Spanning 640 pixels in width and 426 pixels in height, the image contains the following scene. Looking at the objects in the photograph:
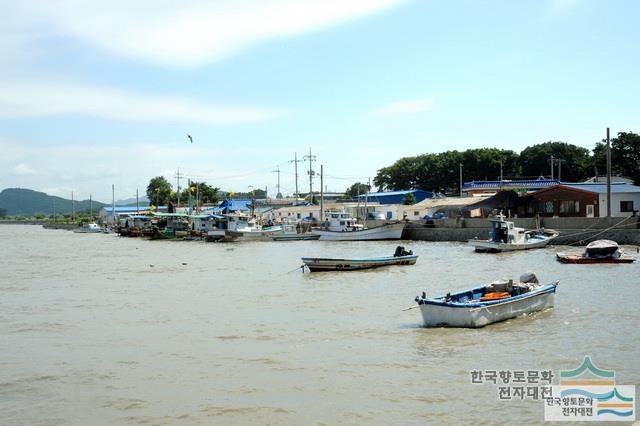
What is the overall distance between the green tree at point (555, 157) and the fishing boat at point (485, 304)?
252 ft

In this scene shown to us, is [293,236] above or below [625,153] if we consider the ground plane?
below

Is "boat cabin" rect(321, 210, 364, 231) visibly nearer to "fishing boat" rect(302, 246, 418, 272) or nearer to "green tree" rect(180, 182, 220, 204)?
"fishing boat" rect(302, 246, 418, 272)

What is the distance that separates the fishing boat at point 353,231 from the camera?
5828cm

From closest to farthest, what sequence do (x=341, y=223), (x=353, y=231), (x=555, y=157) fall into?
1. (x=353, y=231)
2. (x=341, y=223)
3. (x=555, y=157)

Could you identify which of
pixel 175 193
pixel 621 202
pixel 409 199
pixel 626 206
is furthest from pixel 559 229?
pixel 175 193

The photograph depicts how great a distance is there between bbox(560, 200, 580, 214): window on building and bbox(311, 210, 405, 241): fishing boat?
547 inches

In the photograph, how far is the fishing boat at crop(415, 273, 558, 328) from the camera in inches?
620

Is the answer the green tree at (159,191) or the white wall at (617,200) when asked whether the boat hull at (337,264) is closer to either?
the white wall at (617,200)

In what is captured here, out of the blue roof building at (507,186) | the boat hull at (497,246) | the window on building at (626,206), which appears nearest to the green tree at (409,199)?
the blue roof building at (507,186)

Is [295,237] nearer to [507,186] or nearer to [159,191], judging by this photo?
[507,186]

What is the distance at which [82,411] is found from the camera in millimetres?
10781

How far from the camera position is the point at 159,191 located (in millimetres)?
143500

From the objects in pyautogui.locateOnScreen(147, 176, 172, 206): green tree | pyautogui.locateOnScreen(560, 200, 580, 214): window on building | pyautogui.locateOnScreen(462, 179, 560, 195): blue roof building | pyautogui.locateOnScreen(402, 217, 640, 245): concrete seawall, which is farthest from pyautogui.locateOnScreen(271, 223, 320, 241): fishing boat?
pyautogui.locateOnScreen(147, 176, 172, 206): green tree

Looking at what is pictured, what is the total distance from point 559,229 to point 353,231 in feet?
63.3
